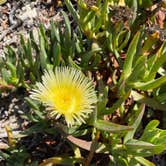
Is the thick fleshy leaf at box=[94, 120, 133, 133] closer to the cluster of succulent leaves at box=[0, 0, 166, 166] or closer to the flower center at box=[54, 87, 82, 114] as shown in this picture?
the cluster of succulent leaves at box=[0, 0, 166, 166]

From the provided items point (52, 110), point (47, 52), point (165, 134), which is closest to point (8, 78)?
point (47, 52)

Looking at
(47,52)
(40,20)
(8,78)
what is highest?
(40,20)

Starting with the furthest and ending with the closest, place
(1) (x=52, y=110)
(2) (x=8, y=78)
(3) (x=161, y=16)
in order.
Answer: (3) (x=161, y=16) < (2) (x=8, y=78) < (1) (x=52, y=110)

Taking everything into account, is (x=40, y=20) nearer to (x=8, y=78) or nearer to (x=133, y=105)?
(x=8, y=78)

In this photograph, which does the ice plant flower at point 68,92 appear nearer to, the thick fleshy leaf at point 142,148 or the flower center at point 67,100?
the flower center at point 67,100

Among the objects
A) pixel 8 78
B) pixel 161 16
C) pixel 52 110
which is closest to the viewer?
pixel 52 110

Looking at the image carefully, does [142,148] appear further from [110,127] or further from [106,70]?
[106,70]

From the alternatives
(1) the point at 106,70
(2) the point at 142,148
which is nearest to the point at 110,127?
(2) the point at 142,148

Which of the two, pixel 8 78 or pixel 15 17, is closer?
pixel 8 78
